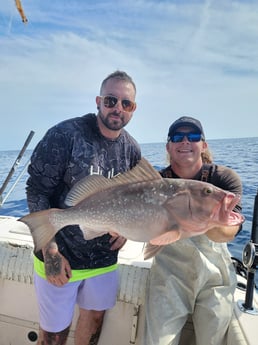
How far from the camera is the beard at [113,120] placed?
269 centimetres

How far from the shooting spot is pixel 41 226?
2.37 metres

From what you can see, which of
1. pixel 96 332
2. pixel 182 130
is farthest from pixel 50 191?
pixel 96 332

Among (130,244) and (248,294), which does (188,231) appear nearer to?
(248,294)

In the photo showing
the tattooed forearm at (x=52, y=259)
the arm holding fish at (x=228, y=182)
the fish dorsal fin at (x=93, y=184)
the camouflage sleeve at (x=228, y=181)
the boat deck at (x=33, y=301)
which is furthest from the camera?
the boat deck at (x=33, y=301)

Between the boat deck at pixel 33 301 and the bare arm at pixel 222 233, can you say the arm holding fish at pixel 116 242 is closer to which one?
the boat deck at pixel 33 301

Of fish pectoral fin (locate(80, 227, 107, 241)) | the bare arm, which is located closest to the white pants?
the bare arm

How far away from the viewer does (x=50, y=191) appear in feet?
8.67

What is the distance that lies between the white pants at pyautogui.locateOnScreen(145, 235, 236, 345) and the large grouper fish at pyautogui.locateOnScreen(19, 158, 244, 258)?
1.64 feet

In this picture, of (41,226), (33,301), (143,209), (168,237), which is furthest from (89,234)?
(33,301)

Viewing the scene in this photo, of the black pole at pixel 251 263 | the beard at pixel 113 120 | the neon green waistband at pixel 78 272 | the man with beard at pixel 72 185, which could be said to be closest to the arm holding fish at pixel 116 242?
the man with beard at pixel 72 185

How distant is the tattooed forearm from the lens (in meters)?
2.50

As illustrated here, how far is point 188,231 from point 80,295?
1337 mm

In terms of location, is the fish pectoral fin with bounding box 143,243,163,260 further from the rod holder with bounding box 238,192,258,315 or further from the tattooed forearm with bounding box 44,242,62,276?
the rod holder with bounding box 238,192,258,315

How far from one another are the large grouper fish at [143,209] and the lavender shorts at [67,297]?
1.94 ft
